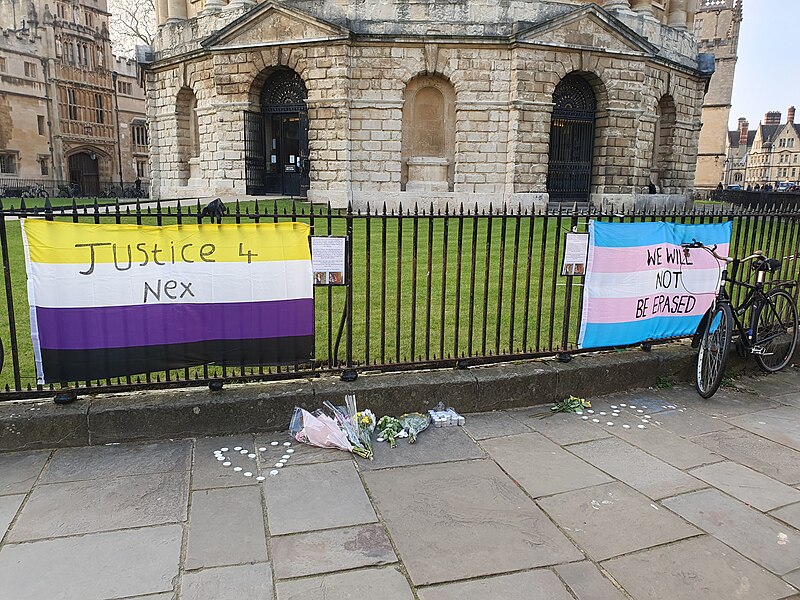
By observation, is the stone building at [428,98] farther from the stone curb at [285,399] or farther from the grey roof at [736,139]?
the grey roof at [736,139]

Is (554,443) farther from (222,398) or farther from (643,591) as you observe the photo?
(222,398)

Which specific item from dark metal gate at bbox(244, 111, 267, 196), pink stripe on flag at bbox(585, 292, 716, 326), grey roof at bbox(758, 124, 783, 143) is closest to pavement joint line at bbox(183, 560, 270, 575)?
pink stripe on flag at bbox(585, 292, 716, 326)

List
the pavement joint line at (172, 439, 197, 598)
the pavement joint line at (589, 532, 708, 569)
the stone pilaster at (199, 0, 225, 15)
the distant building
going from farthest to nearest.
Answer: the distant building → the stone pilaster at (199, 0, 225, 15) → the pavement joint line at (589, 532, 708, 569) → the pavement joint line at (172, 439, 197, 598)

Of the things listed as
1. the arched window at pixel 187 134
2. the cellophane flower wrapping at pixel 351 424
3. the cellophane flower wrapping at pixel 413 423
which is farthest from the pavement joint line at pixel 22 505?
the arched window at pixel 187 134

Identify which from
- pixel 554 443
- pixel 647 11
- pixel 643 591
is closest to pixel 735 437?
pixel 554 443

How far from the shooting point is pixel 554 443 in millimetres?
4617

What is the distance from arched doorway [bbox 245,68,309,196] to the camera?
23328mm

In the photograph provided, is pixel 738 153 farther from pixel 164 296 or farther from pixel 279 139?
pixel 164 296

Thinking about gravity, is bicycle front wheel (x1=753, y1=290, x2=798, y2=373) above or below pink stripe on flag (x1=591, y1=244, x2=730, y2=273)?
below

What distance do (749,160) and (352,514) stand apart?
5161 inches

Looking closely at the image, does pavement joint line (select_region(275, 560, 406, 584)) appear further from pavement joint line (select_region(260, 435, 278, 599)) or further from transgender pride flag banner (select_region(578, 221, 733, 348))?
transgender pride flag banner (select_region(578, 221, 733, 348))

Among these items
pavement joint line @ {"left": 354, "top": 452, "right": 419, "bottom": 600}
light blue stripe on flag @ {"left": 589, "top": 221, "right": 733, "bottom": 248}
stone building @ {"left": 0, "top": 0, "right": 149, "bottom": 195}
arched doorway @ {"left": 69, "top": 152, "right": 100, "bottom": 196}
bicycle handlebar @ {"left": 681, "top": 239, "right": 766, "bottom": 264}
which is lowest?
pavement joint line @ {"left": 354, "top": 452, "right": 419, "bottom": 600}

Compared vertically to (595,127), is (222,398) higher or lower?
lower

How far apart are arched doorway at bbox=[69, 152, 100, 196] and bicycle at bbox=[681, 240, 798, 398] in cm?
5926
